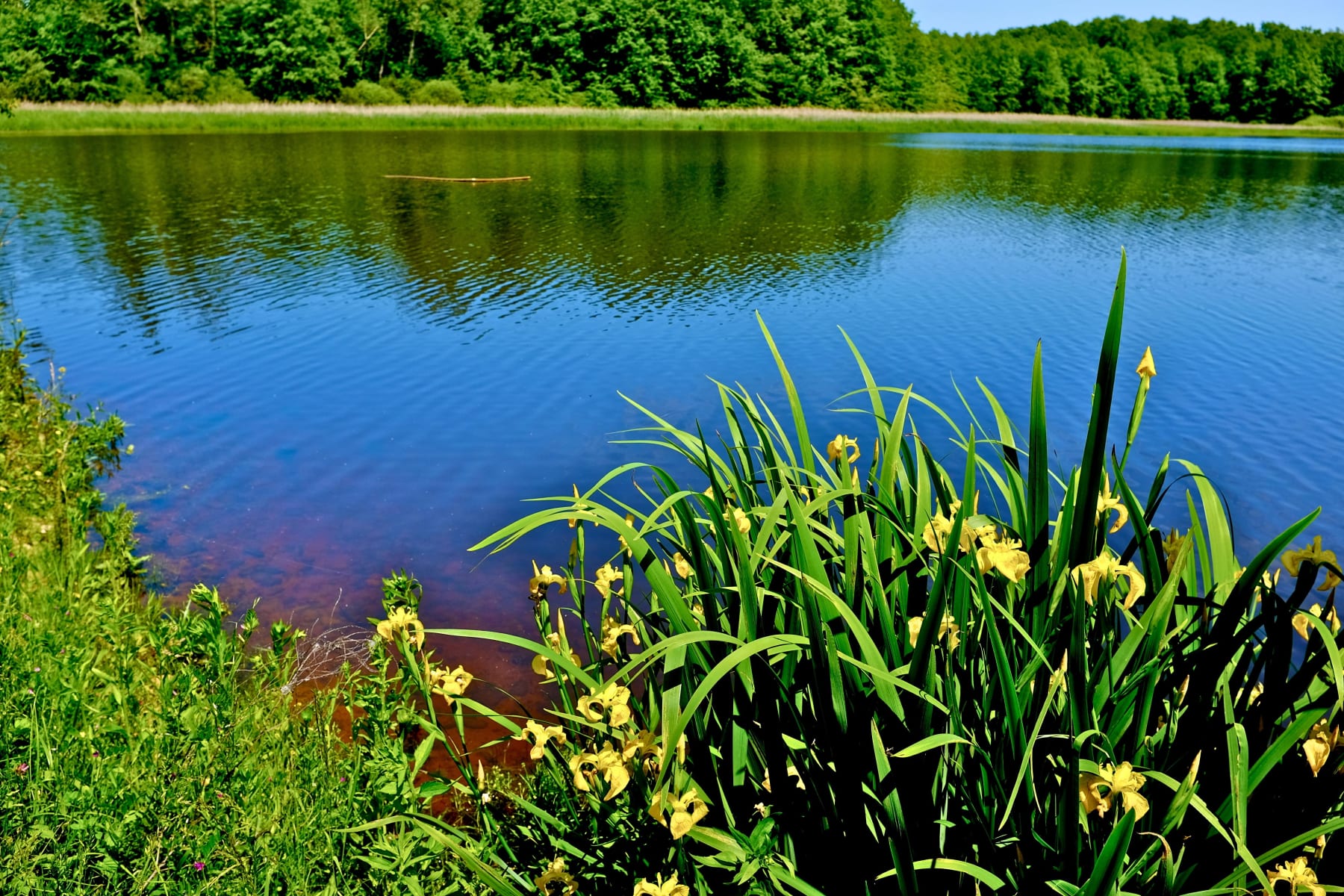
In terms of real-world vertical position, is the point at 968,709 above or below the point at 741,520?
below

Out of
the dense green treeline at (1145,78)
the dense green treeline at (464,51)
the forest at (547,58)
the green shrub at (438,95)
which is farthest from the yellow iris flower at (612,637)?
the dense green treeline at (1145,78)

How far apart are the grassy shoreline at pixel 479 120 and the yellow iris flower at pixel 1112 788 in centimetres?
4094

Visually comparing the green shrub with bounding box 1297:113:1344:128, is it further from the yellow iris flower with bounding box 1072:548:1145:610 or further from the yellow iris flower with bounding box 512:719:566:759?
the yellow iris flower with bounding box 512:719:566:759

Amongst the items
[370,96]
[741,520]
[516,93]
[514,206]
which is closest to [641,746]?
[741,520]

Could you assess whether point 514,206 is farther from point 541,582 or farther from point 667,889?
point 667,889

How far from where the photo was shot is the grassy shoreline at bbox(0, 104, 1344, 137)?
3788 centimetres

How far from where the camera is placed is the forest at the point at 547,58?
152 feet

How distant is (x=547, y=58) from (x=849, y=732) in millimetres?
60443

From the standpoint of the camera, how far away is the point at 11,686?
9.61 feet

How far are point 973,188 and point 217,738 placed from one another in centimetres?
2442

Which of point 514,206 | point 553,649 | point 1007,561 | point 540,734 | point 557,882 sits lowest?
point 557,882

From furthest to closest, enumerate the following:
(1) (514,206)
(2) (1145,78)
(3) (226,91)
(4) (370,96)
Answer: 1. (2) (1145,78)
2. (4) (370,96)
3. (3) (226,91)
4. (1) (514,206)

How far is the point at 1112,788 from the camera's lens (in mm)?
1494

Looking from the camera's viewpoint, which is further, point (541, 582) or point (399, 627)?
point (541, 582)
